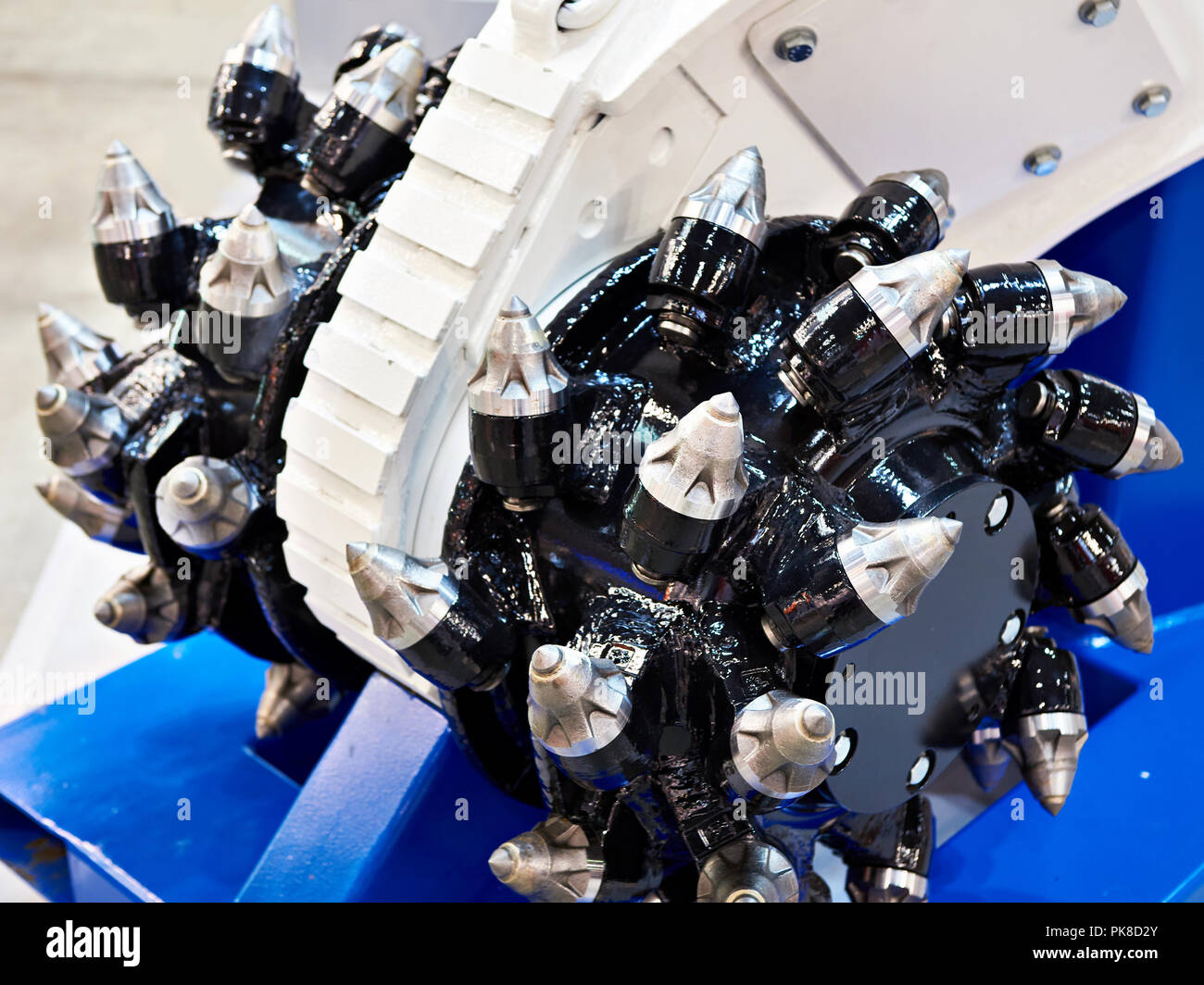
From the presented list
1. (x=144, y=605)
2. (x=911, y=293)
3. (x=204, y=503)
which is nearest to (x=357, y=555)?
(x=204, y=503)

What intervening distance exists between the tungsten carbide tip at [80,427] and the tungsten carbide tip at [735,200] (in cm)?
51

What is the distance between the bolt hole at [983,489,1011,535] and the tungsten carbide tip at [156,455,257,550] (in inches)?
20.2

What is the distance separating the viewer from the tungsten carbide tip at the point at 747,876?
80 centimetres

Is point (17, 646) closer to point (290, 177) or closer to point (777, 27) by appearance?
point (290, 177)

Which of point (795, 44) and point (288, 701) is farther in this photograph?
point (288, 701)

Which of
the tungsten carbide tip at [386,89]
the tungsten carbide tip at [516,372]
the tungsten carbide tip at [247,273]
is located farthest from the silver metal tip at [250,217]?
the tungsten carbide tip at [516,372]

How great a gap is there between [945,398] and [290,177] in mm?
584

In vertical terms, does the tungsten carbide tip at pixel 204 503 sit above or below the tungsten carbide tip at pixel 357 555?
below

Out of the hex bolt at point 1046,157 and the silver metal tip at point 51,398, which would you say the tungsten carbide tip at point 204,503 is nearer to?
the silver metal tip at point 51,398

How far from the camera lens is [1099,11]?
892 mm

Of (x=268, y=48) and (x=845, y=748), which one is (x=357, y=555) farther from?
(x=268, y=48)

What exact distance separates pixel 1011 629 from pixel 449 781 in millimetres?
419

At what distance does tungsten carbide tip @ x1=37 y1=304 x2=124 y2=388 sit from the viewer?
1.17 metres
